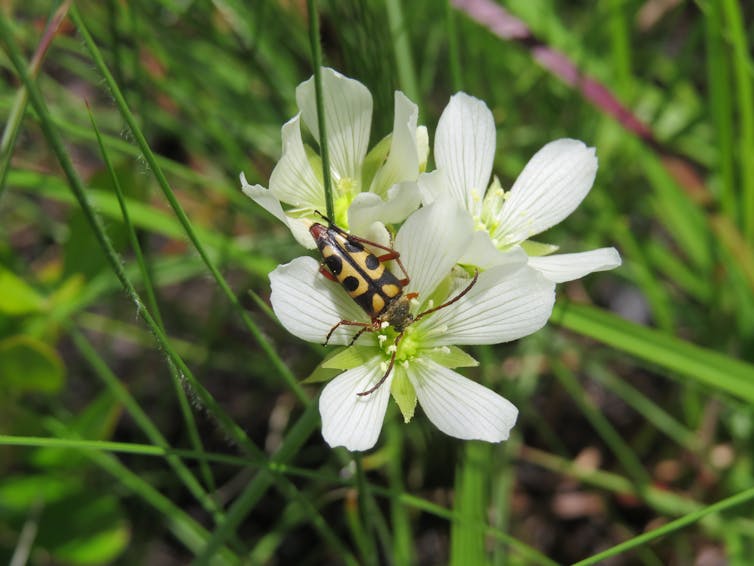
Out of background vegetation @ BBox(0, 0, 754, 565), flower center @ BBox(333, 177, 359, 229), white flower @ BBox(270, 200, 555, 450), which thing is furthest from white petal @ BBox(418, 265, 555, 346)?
background vegetation @ BBox(0, 0, 754, 565)

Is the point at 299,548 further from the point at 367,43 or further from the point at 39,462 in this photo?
the point at 367,43

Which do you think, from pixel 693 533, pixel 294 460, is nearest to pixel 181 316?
pixel 294 460

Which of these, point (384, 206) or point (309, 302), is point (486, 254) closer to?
point (384, 206)

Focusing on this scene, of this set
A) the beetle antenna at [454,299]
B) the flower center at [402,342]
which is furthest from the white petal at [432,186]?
the flower center at [402,342]

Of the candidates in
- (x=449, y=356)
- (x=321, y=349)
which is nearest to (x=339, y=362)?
(x=449, y=356)

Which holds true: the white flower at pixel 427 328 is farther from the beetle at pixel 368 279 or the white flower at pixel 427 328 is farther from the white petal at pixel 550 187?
the white petal at pixel 550 187

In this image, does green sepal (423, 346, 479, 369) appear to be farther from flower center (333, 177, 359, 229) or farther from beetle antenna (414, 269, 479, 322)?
flower center (333, 177, 359, 229)
